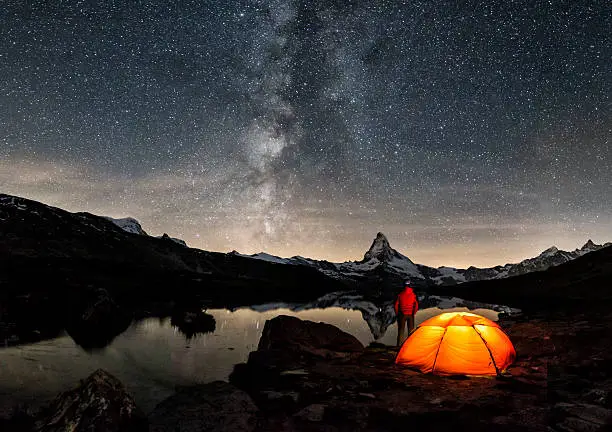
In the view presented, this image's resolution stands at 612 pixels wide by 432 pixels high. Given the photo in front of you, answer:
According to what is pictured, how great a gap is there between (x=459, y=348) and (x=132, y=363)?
14520 mm

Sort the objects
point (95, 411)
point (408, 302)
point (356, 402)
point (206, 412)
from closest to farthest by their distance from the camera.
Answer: point (95, 411) < point (206, 412) < point (356, 402) < point (408, 302)

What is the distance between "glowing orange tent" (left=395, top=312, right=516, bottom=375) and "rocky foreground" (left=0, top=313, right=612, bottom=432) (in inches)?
21.0

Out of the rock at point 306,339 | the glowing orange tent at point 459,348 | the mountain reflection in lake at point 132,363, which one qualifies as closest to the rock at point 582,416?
the glowing orange tent at point 459,348

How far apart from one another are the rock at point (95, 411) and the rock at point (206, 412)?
49 cm

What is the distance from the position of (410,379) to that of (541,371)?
4.92 metres

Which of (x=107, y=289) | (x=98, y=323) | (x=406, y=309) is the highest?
(x=406, y=309)

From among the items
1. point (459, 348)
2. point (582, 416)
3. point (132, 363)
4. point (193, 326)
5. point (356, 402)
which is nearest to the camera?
point (582, 416)

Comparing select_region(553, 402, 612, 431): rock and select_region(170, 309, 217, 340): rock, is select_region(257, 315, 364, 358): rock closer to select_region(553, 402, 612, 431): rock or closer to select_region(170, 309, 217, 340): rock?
select_region(553, 402, 612, 431): rock

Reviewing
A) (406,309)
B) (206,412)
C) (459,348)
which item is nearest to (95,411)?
(206,412)

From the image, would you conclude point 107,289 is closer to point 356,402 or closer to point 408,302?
point 408,302

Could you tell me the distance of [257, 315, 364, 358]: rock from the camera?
1805 centimetres

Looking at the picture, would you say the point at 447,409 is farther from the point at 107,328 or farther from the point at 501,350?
the point at 107,328

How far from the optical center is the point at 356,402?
405 inches

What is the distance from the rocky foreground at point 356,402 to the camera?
842 centimetres
